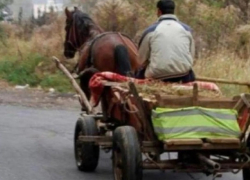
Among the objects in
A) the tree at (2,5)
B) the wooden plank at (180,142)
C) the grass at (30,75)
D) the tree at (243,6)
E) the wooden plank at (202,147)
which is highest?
the wooden plank at (180,142)

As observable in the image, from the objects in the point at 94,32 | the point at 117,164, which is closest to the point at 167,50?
the point at 117,164

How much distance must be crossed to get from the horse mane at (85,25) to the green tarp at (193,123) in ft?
17.9

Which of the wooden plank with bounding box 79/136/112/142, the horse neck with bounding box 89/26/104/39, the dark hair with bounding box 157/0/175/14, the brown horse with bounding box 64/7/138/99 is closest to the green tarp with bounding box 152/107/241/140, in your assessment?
the wooden plank with bounding box 79/136/112/142

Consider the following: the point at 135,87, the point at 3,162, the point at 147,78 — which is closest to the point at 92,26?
the point at 3,162

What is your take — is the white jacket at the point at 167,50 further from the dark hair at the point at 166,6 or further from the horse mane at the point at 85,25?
the horse mane at the point at 85,25

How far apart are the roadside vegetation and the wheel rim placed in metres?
10.8

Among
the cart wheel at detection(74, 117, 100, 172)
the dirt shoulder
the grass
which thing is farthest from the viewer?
the grass

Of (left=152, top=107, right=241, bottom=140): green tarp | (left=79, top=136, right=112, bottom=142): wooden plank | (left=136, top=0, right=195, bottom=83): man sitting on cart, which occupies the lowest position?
(left=79, top=136, right=112, bottom=142): wooden plank

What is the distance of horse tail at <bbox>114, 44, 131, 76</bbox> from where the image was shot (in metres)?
11.9

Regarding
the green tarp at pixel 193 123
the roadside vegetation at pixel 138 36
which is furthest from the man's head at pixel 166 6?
the roadside vegetation at pixel 138 36

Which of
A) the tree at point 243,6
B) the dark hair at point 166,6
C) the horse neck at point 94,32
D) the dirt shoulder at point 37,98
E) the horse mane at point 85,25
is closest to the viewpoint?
the dark hair at point 166,6

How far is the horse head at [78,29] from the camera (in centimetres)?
1416

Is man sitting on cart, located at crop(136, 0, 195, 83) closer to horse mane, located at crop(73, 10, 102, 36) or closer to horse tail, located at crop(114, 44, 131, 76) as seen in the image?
horse tail, located at crop(114, 44, 131, 76)

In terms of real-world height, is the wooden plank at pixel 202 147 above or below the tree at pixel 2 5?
above
